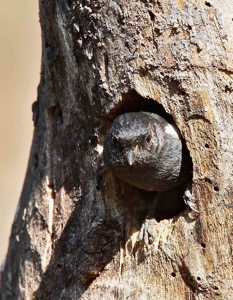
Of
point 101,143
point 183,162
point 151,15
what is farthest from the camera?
point 101,143

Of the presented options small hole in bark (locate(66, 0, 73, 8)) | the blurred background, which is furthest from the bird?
the blurred background

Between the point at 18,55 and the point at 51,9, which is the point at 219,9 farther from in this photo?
the point at 18,55

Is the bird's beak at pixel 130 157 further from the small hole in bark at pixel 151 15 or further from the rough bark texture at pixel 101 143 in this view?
the small hole in bark at pixel 151 15

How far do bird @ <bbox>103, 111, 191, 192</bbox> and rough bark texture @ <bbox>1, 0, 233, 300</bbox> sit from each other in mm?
111

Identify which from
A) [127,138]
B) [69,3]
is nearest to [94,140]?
[127,138]

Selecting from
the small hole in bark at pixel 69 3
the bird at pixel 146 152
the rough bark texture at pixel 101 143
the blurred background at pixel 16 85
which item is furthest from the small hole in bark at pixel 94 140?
the blurred background at pixel 16 85

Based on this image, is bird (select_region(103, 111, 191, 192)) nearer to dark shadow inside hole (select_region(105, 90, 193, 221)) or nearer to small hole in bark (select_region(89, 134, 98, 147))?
dark shadow inside hole (select_region(105, 90, 193, 221))

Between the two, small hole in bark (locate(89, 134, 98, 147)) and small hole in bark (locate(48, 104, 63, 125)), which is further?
small hole in bark (locate(48, 104, 63, 125))

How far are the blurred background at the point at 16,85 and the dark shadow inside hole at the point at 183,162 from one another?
132 inches

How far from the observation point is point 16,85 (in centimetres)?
759

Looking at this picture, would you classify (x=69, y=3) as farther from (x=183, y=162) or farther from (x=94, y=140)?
(x=183, y=162)

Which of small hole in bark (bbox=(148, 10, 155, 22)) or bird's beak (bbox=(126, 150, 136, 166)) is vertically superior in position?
small hole in bark (bbox=(148, 10, 155, 22))

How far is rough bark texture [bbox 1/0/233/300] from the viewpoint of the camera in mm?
3682

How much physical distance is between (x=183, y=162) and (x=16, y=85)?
394 centimetres
